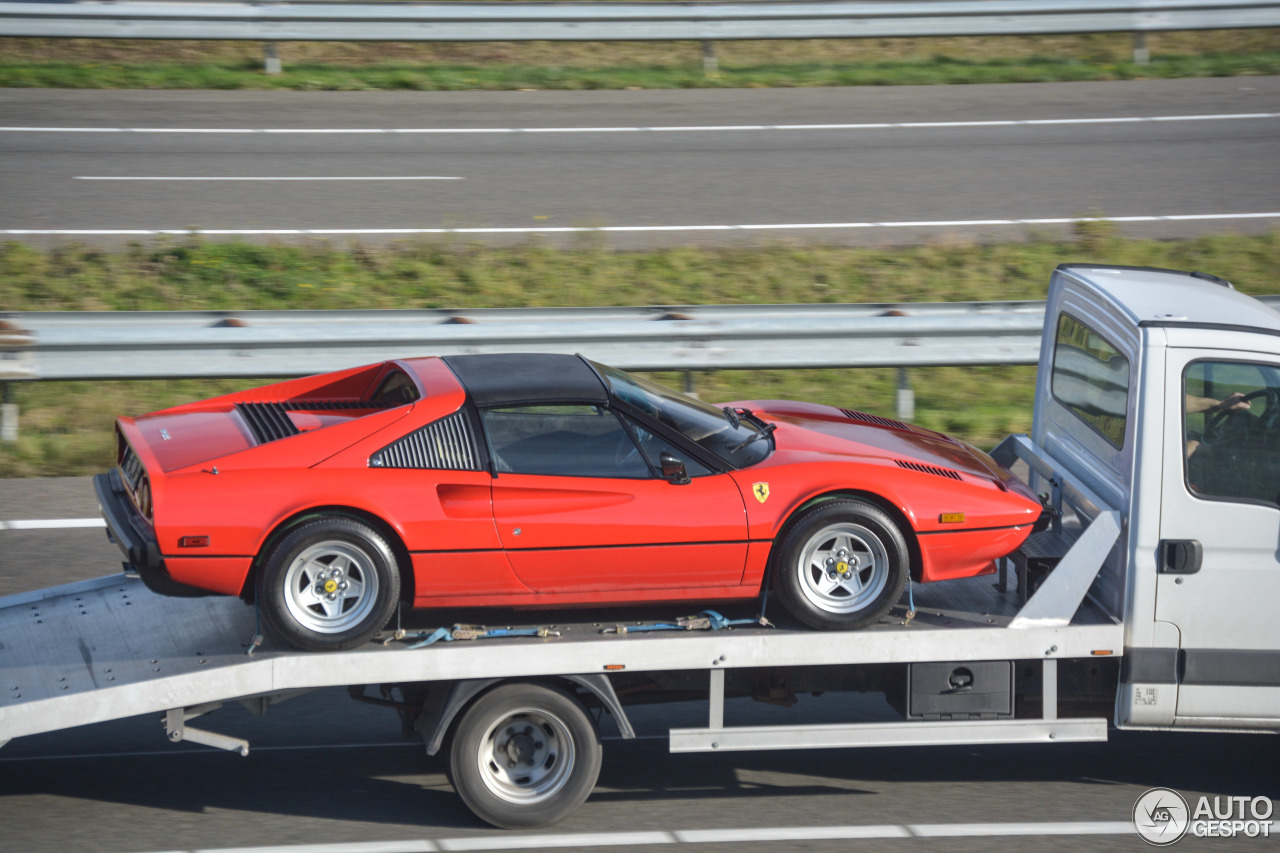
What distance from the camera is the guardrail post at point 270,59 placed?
1608cm

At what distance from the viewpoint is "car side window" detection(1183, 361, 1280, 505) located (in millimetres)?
4953

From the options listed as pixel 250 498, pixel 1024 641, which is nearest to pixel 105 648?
pixel 250 498

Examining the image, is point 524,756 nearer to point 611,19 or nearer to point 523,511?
point 523,511

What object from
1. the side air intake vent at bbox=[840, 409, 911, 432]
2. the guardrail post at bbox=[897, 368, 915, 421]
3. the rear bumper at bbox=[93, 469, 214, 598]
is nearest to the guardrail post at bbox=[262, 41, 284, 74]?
the guardrail post at bbox=[897, 368, 915, 421]

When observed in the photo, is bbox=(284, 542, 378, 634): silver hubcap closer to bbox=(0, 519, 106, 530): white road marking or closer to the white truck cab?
the white truck cab

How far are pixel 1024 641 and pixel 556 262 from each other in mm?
7552

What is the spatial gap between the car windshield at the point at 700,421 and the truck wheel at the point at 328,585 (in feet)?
3.88

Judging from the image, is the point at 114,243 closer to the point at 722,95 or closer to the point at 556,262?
the point at 556,262

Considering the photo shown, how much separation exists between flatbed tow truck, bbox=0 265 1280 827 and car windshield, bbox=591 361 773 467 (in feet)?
2.31

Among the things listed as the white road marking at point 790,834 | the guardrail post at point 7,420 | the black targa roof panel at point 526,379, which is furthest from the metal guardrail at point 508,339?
the white road marking at point 790,834

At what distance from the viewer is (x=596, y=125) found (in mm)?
14922

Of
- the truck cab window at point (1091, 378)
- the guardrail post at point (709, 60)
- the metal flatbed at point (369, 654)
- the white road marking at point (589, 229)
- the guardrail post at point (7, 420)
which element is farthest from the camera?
the guardrail post at point (709, 60)

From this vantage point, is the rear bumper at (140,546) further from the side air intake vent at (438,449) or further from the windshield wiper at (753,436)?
the windshield wiper at (753,436)

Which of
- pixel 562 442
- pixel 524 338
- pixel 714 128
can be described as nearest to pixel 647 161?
pixel 714 128
